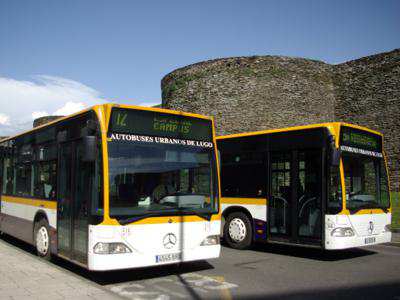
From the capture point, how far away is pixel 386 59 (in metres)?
27.0

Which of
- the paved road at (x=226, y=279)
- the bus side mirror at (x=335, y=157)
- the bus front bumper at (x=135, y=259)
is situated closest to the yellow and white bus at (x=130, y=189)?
the bus front bumper at (x=135, y=259)

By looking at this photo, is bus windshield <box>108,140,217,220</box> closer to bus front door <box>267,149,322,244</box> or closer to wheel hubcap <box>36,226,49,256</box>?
bus front door <box>267,149,322,244</box>

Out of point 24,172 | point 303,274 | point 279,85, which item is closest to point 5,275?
point 24,172

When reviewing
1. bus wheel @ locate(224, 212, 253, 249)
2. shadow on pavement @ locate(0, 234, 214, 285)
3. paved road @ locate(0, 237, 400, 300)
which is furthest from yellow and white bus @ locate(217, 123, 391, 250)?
shadow on pavement @ locate(0, 234, 214, 285)

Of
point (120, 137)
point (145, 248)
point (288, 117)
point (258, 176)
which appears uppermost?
point (288, 117)

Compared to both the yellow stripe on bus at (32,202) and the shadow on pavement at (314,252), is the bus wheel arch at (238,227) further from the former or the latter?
the yellow stripe on bus at (32,202)

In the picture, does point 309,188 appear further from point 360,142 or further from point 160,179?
point 160,179

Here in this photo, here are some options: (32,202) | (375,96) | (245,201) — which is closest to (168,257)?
(32,202)

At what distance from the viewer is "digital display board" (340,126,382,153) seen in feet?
30.1

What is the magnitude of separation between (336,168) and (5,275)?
5.89m

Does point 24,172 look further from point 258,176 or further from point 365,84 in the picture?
point 365,84

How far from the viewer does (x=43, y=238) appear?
8.82 metres

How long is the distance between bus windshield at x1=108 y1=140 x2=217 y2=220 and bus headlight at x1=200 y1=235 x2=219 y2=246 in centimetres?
41

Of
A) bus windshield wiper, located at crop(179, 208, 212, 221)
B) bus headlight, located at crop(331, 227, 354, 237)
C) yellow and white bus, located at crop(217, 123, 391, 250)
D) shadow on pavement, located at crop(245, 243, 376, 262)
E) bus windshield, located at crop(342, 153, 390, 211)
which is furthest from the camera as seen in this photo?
shadow on pavement, located at crop(245, 243, 376, 262)
